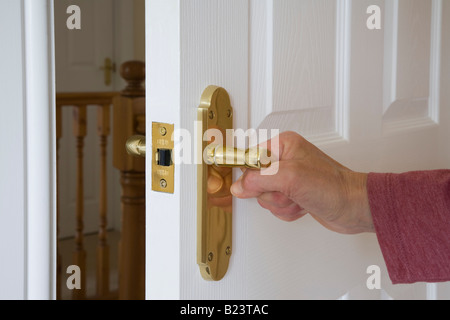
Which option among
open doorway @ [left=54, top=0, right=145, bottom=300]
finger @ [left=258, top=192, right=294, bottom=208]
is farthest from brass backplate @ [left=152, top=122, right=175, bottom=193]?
open doorway @ [left=54, top=0, right=145, bottom=300]

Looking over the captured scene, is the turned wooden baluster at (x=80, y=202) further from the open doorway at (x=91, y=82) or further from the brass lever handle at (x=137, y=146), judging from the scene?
the brass lever handle at (x=137, y=146)

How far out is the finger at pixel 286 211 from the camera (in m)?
0.69

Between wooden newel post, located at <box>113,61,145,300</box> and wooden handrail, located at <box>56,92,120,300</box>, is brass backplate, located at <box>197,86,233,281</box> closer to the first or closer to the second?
wooden newel post, located at <box>113,61,145,300</box>

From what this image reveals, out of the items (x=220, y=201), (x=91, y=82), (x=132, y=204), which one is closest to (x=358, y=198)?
(x=220, y=201)

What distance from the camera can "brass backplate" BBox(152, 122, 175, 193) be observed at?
0.58 meters

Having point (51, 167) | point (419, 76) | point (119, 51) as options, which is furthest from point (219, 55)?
point (119, 51)

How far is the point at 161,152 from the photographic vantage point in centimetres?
58

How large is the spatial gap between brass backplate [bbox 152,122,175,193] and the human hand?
9 centimetres

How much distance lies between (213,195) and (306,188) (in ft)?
0.37

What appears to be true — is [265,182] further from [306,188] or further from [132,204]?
[132,204]

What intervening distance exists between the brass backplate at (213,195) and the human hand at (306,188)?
23mm

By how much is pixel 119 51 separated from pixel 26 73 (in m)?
3.32

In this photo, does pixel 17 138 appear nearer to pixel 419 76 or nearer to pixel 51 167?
pixel 51 167

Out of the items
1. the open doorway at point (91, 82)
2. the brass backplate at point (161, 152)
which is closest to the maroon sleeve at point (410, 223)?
the brass backplate at point (161, 152)
